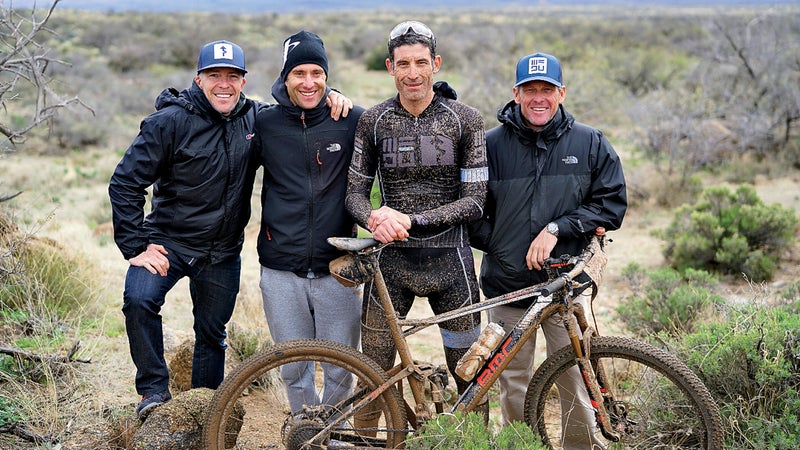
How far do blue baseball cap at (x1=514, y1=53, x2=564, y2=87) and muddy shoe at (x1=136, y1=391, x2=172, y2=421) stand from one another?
2361 millimetres

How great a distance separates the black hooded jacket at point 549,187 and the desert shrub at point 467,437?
2.36 ft

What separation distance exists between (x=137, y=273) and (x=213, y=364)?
790 millimetres

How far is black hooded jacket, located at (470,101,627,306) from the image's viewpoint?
3404 millimetres

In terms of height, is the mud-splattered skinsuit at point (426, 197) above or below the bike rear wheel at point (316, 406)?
above

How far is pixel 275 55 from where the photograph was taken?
80.5ft

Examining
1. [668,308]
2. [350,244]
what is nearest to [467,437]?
[350,244]

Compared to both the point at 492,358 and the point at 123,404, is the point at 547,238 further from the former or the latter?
the point at 123,404

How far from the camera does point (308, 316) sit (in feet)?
11.8

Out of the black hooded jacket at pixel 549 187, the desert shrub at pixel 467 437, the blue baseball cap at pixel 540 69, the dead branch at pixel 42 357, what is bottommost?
the desert shrub at pixel 467 437

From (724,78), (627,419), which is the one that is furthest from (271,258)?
(724,78)

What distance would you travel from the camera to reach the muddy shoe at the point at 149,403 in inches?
136

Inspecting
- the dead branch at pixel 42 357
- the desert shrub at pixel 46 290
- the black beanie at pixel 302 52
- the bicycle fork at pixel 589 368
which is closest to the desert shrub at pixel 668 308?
the bicycle fork at pixel 589 368

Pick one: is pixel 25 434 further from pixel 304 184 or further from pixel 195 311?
pixel 304 184

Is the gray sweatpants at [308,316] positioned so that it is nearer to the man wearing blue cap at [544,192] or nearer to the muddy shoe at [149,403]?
the muddy shoe at [149,403]
